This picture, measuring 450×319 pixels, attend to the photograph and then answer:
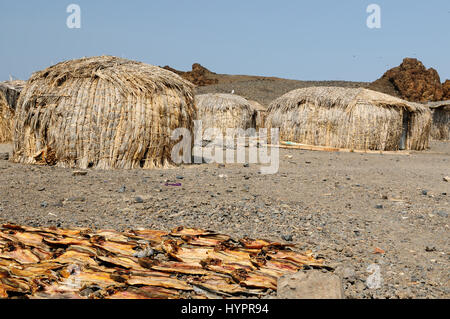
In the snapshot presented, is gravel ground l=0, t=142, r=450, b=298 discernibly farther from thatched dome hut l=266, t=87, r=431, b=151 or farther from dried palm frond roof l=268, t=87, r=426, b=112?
dried palm frond roof l=268, t=87, r=426, b=112

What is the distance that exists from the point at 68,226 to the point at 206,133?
45.6 feet

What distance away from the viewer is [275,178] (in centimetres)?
757

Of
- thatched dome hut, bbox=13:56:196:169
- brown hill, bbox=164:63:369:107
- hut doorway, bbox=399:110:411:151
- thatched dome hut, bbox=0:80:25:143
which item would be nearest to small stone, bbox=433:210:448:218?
thatched dome hut, bbox=13:56:196:169

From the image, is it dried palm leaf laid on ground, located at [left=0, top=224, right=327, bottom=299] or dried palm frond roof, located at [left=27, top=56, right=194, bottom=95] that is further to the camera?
dried palm frond roof, located at [left=27, top=56, right=194, bottom=95]

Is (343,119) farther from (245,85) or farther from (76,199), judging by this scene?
(245,85)

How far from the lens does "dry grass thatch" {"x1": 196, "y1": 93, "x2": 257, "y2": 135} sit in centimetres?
1853

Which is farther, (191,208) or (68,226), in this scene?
(191,208)

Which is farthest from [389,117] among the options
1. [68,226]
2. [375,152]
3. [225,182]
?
[68,226]

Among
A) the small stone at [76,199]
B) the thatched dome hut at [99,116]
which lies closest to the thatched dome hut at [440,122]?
the thatched dome hut at [99,116]

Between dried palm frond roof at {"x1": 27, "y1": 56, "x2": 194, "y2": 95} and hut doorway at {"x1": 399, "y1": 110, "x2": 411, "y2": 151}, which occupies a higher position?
dried palm frond roof at {"x1": 27, "y1": 56, "x2": 194, "y2": 95}

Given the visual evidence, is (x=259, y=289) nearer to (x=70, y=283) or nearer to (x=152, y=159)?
(x=70, y=283)

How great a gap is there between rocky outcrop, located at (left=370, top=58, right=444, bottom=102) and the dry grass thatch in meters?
23.8

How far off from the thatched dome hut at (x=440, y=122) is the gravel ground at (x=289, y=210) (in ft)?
56.3

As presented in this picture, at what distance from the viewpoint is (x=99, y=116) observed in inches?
307
